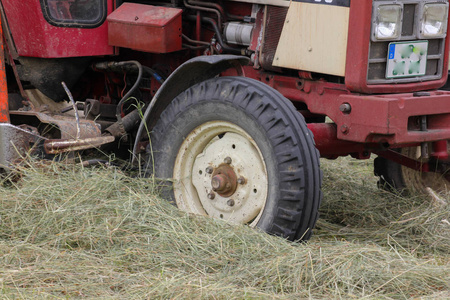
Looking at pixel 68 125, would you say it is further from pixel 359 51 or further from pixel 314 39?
pixel 359 51

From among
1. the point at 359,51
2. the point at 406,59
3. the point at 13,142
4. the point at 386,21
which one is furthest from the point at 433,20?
the point at 13,142

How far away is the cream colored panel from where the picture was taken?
13.8 feet

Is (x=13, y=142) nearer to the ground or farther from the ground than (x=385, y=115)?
nearer to the ground

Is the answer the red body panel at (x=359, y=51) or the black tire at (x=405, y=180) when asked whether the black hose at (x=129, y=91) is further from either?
the black tire at (x=405, y=180)

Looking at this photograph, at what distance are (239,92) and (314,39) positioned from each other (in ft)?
2.03

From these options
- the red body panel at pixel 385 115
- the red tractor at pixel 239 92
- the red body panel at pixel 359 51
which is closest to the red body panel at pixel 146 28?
the red tractor at pixel 239 92

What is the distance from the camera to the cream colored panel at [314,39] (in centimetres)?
419

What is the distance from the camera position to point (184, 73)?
455 cm

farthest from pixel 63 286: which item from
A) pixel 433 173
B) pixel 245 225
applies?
pixel 433 173

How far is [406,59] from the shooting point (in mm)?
4316

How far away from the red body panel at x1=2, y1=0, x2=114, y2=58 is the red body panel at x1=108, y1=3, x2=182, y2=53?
0.55 feet

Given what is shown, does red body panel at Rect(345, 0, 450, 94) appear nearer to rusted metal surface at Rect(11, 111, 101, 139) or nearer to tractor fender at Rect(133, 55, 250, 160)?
tractor fender at Rect(133, 55, 250, 160)

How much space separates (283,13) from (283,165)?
1.13 metres

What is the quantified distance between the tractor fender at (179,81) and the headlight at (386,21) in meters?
0.80
